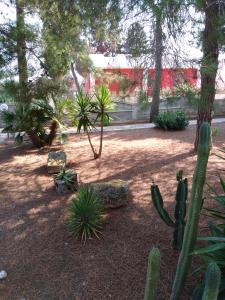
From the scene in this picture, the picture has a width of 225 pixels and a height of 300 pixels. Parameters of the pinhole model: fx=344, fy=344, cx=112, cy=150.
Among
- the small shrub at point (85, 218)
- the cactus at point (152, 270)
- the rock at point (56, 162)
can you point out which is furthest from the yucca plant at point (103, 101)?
the cactus at point (152, 270)

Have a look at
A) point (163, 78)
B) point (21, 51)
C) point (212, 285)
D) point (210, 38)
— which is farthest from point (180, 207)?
point (21, 51)

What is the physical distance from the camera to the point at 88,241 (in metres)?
4.39

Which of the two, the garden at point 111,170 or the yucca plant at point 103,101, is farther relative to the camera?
the yucca plant at point 103,101

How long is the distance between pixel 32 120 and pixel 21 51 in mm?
1795

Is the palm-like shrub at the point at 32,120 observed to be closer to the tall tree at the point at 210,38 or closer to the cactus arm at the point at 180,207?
the tall tree at the point at 210,38

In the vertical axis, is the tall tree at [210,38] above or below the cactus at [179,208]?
above

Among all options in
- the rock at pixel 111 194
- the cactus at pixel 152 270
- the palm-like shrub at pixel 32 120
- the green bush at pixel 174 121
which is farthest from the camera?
the green bush at pixel 174 121

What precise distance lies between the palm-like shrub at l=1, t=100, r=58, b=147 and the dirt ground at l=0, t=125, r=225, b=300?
1.51 m

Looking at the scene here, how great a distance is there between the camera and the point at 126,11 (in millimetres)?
5488

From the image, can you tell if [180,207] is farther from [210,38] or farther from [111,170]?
[111,170]

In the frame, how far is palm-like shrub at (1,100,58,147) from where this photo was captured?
9.12m

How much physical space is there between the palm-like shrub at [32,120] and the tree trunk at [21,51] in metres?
0.35

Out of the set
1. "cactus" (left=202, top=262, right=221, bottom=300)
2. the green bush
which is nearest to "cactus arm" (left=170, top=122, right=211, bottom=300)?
"cactus" (left=202, top=262, right=221, bottom=300)

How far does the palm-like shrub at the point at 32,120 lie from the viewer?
9.12 meters
